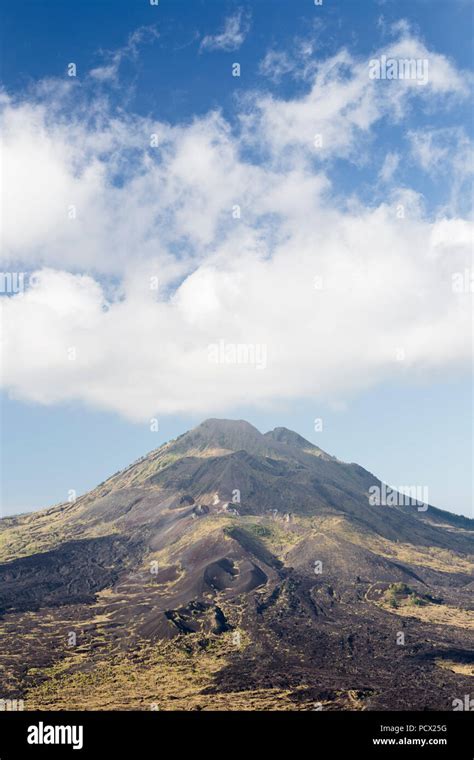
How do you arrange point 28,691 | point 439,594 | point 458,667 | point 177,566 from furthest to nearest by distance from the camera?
point 177,566 → point 439,594 → point 458,667 → point 28,691

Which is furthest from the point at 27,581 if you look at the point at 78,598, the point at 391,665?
the point at 391,665

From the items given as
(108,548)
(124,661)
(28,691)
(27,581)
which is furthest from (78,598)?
(28,691)

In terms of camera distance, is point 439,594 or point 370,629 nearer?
point 370,629

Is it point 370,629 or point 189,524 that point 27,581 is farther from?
point 370,629

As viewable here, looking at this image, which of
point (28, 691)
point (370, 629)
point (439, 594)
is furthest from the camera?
point (439, 594)
